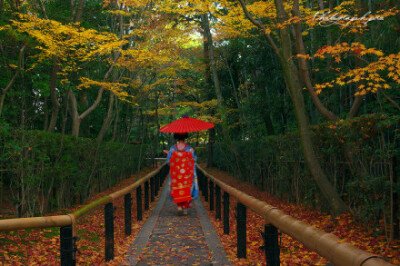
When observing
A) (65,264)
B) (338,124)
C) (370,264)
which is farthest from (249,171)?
(370,264)

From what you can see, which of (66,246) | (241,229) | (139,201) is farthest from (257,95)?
(66,246)

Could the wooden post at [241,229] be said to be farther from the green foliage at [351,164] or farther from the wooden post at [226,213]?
the green foliage at [351,164]

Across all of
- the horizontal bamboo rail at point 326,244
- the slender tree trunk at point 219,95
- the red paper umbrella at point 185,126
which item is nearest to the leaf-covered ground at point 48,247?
Result: the red paper umbrella at point 185,126

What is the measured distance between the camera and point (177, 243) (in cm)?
605

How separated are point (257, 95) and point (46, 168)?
10.7m

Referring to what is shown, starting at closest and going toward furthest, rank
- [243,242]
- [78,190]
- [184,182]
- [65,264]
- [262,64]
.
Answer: [65,264] → [243,242] → [184,182] → [78,190] → [262,64]

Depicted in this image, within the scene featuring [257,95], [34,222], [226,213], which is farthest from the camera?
[257,95]

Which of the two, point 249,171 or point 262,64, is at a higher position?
point 262,64

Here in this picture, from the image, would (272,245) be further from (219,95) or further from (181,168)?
(219,95)

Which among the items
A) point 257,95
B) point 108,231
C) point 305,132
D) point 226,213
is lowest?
point 226,213

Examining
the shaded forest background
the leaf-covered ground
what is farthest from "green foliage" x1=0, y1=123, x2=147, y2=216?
the leaf-covered ground

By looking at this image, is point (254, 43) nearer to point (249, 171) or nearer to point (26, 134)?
point (249, 171)

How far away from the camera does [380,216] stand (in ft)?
19.0

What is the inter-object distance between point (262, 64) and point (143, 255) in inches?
485
